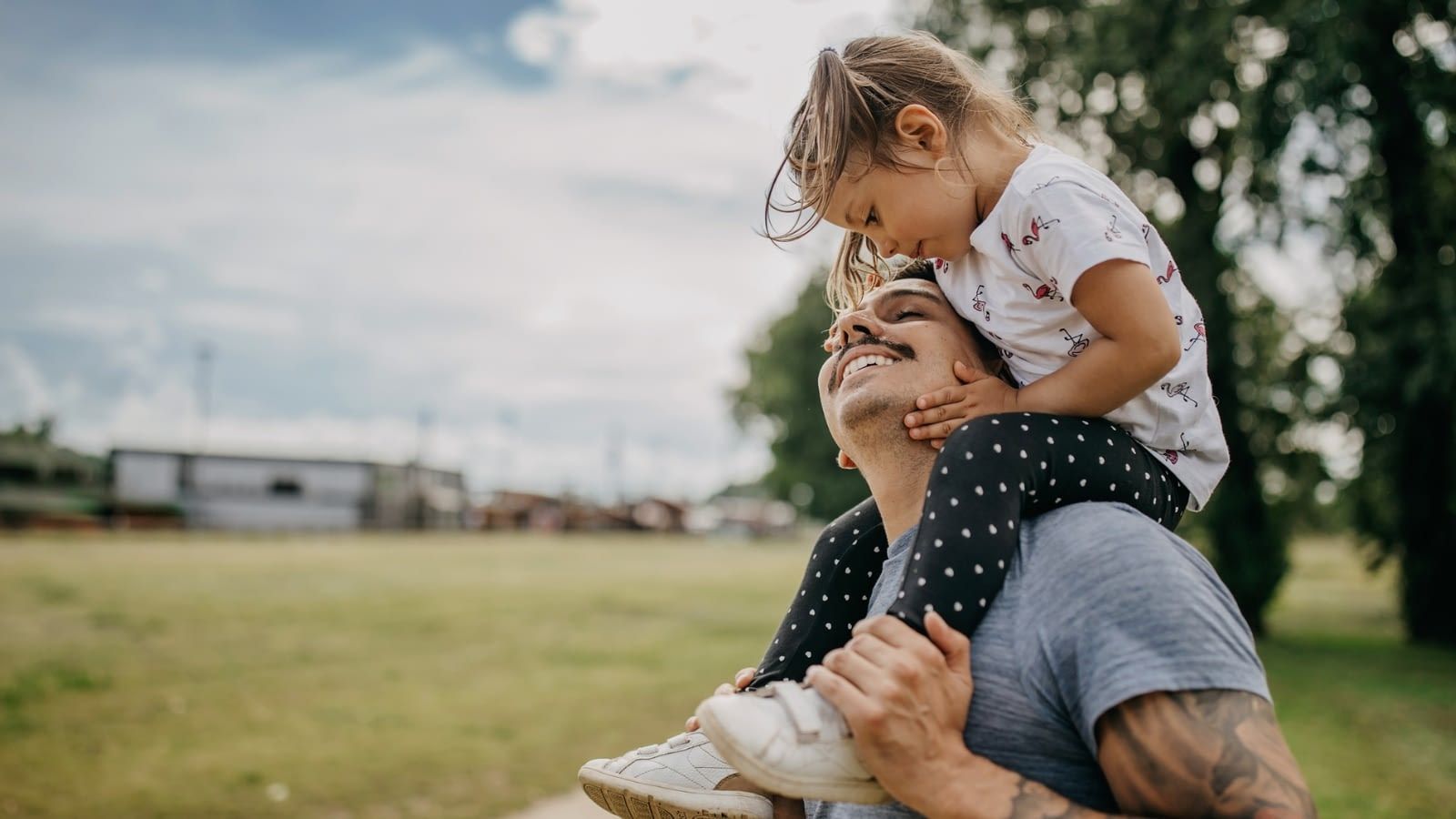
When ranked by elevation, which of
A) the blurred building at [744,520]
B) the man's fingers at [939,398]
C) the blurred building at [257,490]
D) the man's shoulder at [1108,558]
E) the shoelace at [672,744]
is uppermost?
the man's fingers at [939,398]

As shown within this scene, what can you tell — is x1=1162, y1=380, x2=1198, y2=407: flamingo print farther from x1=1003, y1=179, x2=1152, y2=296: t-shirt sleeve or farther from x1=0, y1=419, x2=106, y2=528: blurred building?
x1=0, y1=419, x2=106, y2=528: blurred building

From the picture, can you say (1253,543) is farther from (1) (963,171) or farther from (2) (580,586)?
(1) (963,171)

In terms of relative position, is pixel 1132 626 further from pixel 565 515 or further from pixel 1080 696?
→ pixel 565 515

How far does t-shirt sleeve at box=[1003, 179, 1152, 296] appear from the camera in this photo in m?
1.90

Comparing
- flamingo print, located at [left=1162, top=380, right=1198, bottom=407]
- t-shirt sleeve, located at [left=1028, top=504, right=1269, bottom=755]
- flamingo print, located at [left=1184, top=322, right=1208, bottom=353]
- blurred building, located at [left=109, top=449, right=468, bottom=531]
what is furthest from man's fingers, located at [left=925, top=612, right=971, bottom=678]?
blurred building, located at [left=109, top=449, right=468, bottom=531]

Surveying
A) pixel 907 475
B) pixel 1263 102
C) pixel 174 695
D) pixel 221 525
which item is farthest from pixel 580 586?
pixel 221 525

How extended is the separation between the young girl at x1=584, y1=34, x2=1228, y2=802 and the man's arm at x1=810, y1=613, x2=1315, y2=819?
0.07m

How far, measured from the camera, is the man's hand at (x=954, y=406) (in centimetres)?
207

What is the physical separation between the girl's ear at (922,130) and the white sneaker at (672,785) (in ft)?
3.95

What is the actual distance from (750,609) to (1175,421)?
18.5 meters

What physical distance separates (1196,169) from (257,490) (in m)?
45.4

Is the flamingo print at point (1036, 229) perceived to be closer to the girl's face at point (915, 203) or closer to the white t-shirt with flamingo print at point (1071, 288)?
the white t-shirt with flamingo print at point (1071, 288)

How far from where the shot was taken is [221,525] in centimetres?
4816

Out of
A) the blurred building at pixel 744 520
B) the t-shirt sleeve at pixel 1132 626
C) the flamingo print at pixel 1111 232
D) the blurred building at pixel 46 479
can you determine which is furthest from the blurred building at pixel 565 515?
the t-shirt sleeve at pixel 1132 626
